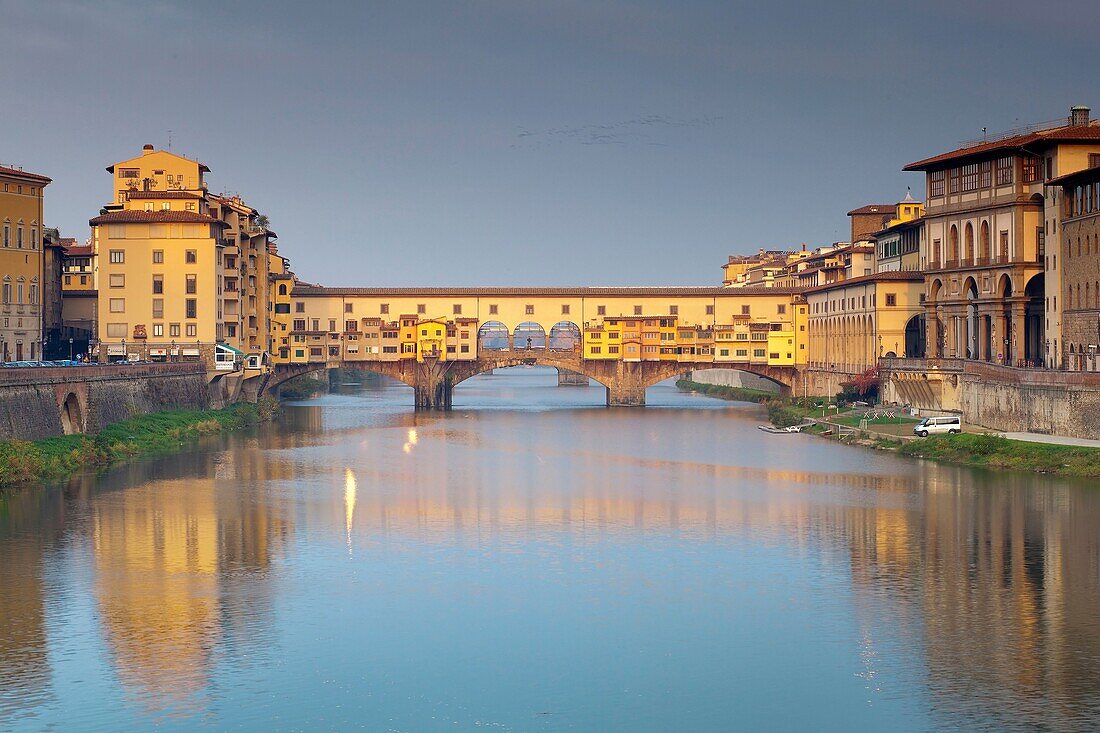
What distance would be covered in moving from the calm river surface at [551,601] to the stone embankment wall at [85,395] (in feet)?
15.3

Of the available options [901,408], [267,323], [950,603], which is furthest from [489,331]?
[950,603]

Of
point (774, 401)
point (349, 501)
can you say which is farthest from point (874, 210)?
point (349, 501)

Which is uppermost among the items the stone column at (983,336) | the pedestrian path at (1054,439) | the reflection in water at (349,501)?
the stone column at (983,336)

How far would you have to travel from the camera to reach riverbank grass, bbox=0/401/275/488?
5378 centimetres

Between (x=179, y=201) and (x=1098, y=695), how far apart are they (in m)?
75.1

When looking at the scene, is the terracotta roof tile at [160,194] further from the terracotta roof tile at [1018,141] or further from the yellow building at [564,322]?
the terracotta roof tile at [1018,141]

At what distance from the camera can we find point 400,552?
136ft

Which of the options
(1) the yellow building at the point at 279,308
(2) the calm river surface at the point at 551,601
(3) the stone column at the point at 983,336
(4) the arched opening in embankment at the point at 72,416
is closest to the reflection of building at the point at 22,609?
(2) the calm river surface at the point at 551,601

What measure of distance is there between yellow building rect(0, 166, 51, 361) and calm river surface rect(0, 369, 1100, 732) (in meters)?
27.8

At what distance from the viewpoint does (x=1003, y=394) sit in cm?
6700

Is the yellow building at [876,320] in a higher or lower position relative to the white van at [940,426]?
higher

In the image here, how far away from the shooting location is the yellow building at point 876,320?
92.8m

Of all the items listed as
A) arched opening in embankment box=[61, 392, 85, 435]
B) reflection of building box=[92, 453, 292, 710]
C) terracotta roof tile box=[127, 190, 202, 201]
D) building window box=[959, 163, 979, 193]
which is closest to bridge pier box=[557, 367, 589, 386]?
terracotta roof tile box=[127, 190, 202, 201]

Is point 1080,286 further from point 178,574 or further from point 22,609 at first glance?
point 22,609
